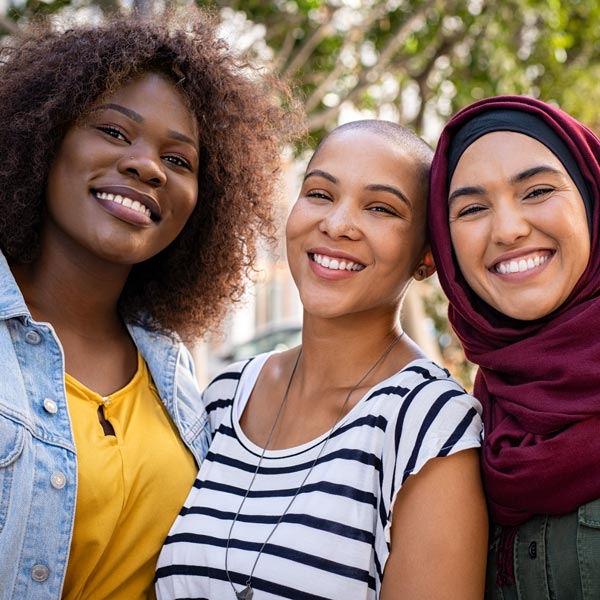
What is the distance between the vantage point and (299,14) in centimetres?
745

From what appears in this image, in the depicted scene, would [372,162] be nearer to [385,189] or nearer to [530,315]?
[385,189]

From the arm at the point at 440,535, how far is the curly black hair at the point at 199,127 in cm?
147

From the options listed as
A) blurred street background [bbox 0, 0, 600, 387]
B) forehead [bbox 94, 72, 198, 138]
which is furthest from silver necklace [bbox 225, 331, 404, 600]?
blurred street background [bbox 0, 0, 600, 387]

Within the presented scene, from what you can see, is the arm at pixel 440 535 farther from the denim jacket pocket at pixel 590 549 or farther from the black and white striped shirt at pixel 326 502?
the denim jacket pocket at pixel 590 549

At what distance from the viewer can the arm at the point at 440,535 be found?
7.43ft

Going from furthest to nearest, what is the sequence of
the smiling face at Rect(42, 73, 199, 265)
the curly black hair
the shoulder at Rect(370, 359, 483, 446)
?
the curly black hair < the smiling face at Rect(42, 73, 199, 265) < the shoulder at Rect(370, 359, 483, 446)

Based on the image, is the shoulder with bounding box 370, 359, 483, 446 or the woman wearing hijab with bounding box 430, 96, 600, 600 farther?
the shoulder with bounding box 370, 359, 483, 446

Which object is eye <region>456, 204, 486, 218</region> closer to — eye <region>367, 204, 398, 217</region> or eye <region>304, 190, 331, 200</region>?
eye <region>367, 204, 398, 217</region>

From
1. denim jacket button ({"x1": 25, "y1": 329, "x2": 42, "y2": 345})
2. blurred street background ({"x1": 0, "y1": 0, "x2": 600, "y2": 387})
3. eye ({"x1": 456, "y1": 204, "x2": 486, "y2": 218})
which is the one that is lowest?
denim jacket button ({"x1": 25, "y1": 329, "x2": 42, "y2": 345})

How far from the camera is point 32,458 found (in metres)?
2.50

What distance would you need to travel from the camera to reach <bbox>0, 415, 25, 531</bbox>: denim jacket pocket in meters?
2.40

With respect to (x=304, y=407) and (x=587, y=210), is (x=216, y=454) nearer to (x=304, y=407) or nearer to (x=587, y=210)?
(x=304, y=407)

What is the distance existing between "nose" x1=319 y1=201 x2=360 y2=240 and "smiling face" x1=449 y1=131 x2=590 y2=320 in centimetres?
35

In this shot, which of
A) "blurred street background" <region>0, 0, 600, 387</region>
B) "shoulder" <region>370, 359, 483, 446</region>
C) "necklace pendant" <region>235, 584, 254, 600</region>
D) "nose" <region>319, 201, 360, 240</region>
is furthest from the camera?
"blurred street background" <region>0, 0, 600, 387</region>
